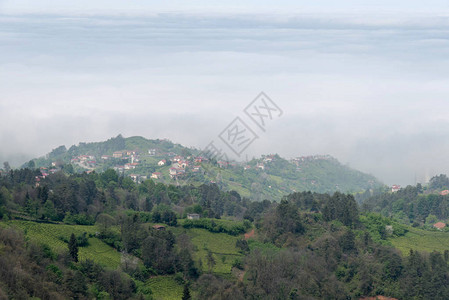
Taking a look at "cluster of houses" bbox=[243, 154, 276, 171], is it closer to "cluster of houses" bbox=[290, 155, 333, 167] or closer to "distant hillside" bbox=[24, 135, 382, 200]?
"distant hillside" bbox=[24, 135, 382, 200]

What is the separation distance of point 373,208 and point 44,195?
38.2 meters

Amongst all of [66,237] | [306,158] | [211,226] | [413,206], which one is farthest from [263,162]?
[66,237]

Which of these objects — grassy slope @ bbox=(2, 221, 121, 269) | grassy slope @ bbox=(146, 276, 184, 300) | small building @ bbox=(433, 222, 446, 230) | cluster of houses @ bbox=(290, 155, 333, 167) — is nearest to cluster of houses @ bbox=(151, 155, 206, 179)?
cluster of houses @ bbox=(290, 155, 333, 167)

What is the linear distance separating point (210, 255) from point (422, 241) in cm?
1775

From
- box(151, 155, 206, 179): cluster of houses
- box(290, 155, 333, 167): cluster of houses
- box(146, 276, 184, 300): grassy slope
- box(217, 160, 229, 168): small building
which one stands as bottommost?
box(146, 276, 184, 300): grassy slope

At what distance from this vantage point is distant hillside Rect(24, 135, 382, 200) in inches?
3290

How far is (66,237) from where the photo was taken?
37500mm

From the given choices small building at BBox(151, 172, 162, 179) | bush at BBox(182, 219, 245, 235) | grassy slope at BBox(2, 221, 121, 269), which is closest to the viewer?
grassy slope at BBox(2, 221, 121, 269)

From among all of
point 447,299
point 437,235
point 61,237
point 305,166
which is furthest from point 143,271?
point 305,166

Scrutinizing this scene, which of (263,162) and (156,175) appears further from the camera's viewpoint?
(263,162)

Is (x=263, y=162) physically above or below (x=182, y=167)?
above

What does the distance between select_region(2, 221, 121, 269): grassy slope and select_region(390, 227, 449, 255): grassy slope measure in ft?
65.8

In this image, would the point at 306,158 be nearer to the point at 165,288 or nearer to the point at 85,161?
the point at 85,161

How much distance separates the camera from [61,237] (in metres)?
37.5
